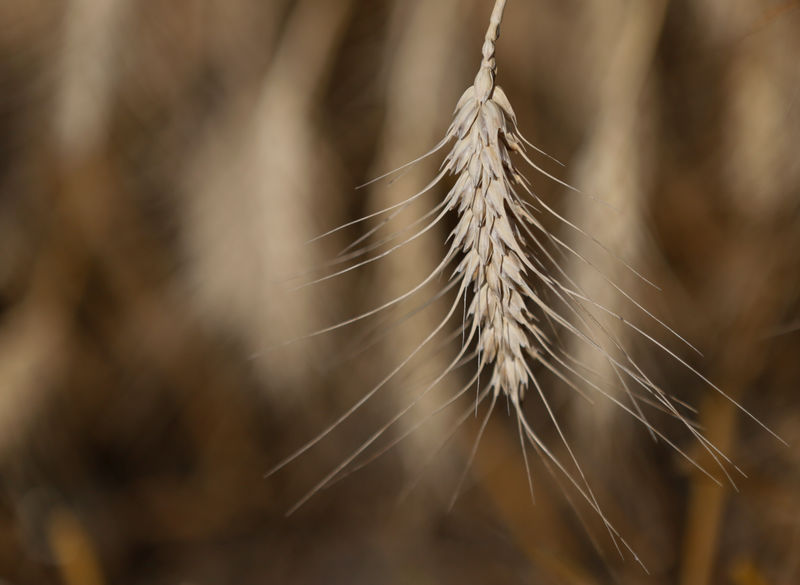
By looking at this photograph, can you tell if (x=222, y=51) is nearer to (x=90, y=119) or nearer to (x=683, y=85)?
(x=90, y=119)

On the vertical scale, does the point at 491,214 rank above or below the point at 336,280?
above

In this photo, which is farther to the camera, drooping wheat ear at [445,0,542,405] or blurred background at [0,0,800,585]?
blurred background at [0,0,800,585]

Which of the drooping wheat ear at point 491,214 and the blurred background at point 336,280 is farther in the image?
the blurred background at point 336,280

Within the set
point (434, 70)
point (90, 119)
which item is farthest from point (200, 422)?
point (434, 70)

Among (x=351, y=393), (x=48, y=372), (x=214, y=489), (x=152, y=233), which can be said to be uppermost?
(x=152, y=233)

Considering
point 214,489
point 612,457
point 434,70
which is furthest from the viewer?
point 214,489

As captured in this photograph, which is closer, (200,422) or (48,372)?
(48,372)

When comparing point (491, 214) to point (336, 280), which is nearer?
point (491, 214)

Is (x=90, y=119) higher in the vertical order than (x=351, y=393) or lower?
higher
